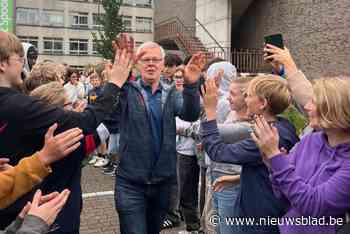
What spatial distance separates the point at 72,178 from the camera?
8.15 feet

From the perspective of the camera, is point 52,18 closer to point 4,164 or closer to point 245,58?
point 245,58

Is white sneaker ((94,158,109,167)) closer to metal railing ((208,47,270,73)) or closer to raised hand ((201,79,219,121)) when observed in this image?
raised hand ((201,79,219,121))

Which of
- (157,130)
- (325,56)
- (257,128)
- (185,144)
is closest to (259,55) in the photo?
(325,56)

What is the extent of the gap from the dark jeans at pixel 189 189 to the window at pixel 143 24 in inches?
1707

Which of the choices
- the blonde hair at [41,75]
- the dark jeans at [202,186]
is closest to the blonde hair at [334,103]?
the blonde hair at [41,75]

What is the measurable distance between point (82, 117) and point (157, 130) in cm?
107

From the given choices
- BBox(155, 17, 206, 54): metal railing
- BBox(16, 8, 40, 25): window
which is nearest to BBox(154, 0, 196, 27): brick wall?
BBox(155, 17, 206, 54): metal railing

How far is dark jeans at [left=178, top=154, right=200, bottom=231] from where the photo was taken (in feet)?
15.4

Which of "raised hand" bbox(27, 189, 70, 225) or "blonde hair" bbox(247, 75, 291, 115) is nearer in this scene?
"raised hand" bbox(27, 189, 70, 225)

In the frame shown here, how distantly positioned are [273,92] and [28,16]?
149ft

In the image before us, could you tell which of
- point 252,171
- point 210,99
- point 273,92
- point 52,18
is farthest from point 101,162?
point 52,18

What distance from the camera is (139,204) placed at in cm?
311

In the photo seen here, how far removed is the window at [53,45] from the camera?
42.9 metres

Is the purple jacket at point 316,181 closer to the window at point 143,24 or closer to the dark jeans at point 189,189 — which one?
the dark jeans at point 189,189
